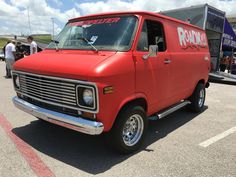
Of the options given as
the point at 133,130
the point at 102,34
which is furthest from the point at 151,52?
the point at 133,130

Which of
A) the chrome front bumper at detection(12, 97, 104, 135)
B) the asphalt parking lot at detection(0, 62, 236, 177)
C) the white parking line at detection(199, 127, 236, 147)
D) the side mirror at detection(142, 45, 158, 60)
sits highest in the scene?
the side mirror at detection(142, 45, 158, 60)

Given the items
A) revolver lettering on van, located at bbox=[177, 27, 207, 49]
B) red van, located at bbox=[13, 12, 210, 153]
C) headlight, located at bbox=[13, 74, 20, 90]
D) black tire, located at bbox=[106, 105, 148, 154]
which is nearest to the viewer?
red van, located at bbox=[13, 12, 210, 153]

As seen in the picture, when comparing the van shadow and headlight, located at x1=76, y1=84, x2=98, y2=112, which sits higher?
headlight, located at x1=76, y1=84, x2=98, y2=112

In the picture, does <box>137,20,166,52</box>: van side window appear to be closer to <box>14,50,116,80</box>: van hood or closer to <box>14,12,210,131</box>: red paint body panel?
<box>14,12,210,131</box>: red paint body panel

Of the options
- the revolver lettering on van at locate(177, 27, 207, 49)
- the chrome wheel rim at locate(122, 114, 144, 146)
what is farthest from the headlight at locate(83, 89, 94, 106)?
the revolver lettering on van at locate(177, 27, 207, 49)

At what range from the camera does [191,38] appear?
6.16 meters

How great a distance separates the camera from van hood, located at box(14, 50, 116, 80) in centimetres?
358

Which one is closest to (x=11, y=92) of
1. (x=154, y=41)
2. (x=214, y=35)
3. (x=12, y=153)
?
(x=12, y=153)

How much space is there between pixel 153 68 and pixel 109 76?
3.85 ft

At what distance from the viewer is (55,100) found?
152 inches

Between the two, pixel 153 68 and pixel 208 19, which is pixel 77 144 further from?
pixel 208 19

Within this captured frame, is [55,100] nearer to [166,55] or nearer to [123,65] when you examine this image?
[123,65]

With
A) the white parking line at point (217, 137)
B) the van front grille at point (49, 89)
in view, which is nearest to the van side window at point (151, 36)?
the van front grille at point (49, 89)

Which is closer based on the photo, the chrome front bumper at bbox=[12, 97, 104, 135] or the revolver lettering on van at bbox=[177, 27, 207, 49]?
the chrome front bumper at bbox=[12, 97, 104, 135]
